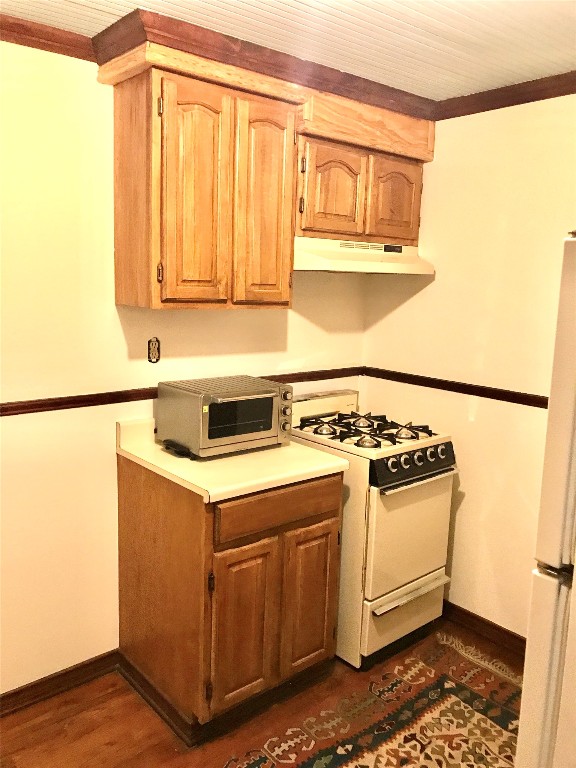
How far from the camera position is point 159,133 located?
7.21 feet

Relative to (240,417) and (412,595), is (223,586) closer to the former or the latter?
(240,417)

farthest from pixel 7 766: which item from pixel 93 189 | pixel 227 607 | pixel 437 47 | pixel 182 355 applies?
pixel 437 47

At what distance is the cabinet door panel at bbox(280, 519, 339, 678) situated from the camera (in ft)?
8.08

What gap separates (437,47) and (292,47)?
1.75 ft

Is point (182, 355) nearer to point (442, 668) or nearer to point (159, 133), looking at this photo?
point (159, 133)

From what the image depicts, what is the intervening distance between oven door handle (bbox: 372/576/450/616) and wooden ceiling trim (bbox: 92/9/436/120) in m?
2.19

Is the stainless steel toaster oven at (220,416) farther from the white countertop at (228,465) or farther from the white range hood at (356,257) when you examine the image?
the white range hood at (356,257)

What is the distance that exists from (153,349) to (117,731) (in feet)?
4.81

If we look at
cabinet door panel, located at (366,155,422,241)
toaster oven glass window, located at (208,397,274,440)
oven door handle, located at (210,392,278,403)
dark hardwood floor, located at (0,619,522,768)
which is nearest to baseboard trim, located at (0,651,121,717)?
dark hardwood floor, located at (0,619,522,768)

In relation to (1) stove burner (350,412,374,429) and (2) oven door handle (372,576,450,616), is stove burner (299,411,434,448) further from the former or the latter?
(2) oven door handle (372,576,450,616)

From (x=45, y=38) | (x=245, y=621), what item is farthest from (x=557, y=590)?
(x=45, y=38)

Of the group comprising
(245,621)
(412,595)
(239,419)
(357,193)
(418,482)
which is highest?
(357,193)

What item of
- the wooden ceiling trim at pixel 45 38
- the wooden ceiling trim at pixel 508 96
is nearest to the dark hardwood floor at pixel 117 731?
the wooden ceiling trim at pixel 45 38

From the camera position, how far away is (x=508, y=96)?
277 centimetres
